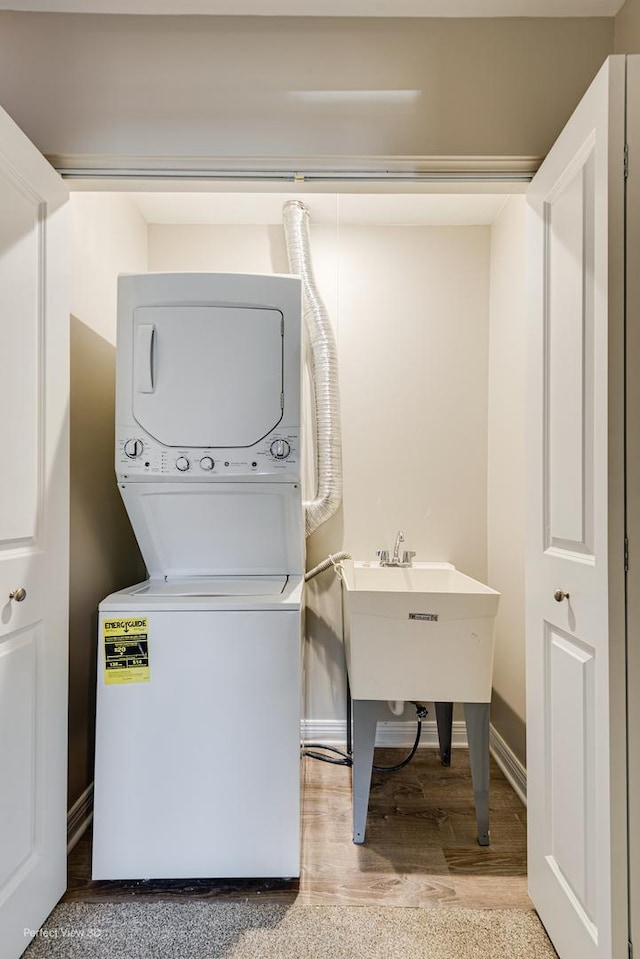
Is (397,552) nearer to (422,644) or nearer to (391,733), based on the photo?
(422,644)

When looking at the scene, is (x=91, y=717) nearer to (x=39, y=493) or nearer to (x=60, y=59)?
(x=39, y=493)

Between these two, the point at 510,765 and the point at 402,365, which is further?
the point at 402,365

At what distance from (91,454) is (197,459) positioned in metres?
0.54

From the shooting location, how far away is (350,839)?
1931 mm

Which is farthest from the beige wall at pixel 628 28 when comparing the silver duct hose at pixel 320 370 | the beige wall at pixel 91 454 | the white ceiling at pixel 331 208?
the beige wall at pixel 91 454

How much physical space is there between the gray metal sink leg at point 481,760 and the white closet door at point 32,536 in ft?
4.34

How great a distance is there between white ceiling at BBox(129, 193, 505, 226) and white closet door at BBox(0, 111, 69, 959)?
3.34 ft

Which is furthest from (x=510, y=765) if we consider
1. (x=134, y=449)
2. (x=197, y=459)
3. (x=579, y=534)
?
(x=134, y=449)

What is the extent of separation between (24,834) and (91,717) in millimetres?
640

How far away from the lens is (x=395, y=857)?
184cm

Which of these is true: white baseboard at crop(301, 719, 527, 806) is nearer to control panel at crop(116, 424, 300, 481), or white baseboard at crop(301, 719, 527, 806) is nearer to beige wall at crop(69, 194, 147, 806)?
beige wall at crop(69, 194, 147, 806)

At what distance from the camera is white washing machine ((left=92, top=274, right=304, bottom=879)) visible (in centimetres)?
162

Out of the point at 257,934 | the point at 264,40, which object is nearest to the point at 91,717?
the point at 257,934

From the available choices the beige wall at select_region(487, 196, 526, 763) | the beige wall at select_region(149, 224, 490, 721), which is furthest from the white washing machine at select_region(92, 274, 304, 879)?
the beige wall at select_region(487, 196, 526, 763)
